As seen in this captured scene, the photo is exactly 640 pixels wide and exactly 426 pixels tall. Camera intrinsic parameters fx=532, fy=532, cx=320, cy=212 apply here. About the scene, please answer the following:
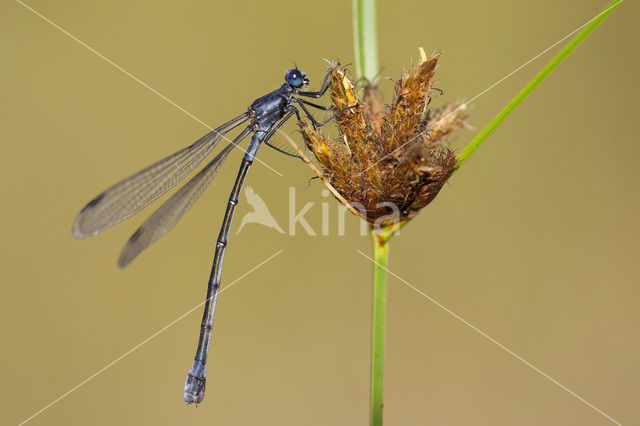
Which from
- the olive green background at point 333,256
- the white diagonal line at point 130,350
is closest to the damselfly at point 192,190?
the olive green background at point 333,256

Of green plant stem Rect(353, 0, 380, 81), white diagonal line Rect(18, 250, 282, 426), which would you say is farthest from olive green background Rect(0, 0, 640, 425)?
green plant stem Rect(353, 0, 380, 81)

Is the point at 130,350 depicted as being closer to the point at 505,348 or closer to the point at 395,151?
the point at 505,348

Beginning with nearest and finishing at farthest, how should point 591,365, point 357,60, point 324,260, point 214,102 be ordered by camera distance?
point 357,60 → point 591,365 → point 324,260 → point 214,102

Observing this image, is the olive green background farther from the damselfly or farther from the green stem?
the green stem

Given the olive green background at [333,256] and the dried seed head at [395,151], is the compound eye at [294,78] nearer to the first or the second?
the dried seed head at [395,151]

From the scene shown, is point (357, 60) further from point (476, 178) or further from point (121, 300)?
point (121, 300)

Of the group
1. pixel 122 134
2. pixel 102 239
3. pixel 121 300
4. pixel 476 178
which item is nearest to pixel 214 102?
pixel 122 134

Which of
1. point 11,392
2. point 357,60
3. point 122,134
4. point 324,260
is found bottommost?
point 11,392

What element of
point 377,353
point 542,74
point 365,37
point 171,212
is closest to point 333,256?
point 171,212
